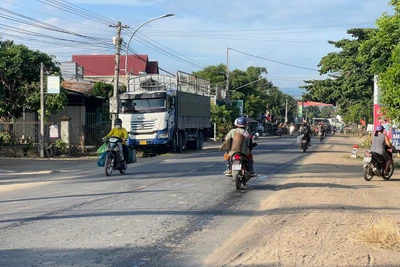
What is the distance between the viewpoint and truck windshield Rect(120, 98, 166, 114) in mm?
27000

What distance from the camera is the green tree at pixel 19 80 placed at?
27141 mm

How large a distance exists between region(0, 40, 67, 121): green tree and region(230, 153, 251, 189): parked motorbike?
16.0 meters

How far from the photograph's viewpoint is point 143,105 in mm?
27172

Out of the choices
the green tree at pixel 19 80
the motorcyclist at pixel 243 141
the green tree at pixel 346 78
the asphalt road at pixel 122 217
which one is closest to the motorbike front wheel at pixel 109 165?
the asphalt road at pixel 122 217

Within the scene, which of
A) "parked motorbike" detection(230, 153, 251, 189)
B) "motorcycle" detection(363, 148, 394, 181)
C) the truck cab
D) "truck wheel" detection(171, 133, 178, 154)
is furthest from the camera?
"truck wheel" detection(171, 133, 178, 154)

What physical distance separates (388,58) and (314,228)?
1267 centimetres

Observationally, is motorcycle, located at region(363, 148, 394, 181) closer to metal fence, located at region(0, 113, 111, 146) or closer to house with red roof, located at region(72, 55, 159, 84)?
metal fence, located at region(0, 113, 111, 146)

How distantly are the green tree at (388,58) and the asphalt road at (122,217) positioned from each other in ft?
14.5

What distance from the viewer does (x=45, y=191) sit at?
41.1 ft

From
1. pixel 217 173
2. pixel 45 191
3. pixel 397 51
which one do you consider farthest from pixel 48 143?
pixel 397 51

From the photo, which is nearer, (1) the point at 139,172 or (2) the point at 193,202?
(2) the point at 193,202

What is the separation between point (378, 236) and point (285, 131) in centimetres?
7329

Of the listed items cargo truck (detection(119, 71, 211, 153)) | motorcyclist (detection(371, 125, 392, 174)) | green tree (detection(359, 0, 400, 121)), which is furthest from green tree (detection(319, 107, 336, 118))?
motorcyclist (detection(371, 125, 392, 174))

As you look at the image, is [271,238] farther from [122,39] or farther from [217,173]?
A: [122,39]
